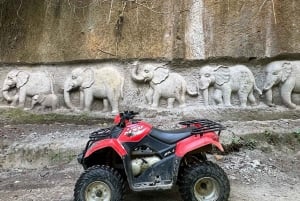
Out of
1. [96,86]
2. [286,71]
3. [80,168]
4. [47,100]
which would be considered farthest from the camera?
[47,100]

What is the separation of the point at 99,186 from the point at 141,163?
37 centimetres

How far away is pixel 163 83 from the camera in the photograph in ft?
18.3

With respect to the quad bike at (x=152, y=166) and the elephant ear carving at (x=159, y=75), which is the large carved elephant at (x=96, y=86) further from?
the quad bike at (x=152, y=166)

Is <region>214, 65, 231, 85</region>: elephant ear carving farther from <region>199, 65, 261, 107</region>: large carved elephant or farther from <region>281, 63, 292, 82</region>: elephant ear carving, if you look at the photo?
<region>281, 63, 292, 82</region>: elephant ear carving

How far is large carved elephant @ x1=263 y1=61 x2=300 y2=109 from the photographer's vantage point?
18.1 feet

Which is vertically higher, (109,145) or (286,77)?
(286,77)

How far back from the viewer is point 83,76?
572cm

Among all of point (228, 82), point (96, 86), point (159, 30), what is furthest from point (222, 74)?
point (96, 86)

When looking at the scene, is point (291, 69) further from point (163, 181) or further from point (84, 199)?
point (84, 199)

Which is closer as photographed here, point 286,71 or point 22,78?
point 286,71

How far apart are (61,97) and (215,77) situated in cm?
212

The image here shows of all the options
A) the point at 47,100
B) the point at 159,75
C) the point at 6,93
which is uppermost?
the point at 159,75

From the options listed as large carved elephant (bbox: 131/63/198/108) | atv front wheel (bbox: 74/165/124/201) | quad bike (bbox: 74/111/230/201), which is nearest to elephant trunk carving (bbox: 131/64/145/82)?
large carved elephant (bbox: 131/63/198/108)

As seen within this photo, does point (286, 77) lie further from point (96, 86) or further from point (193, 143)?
point (193, 143)
